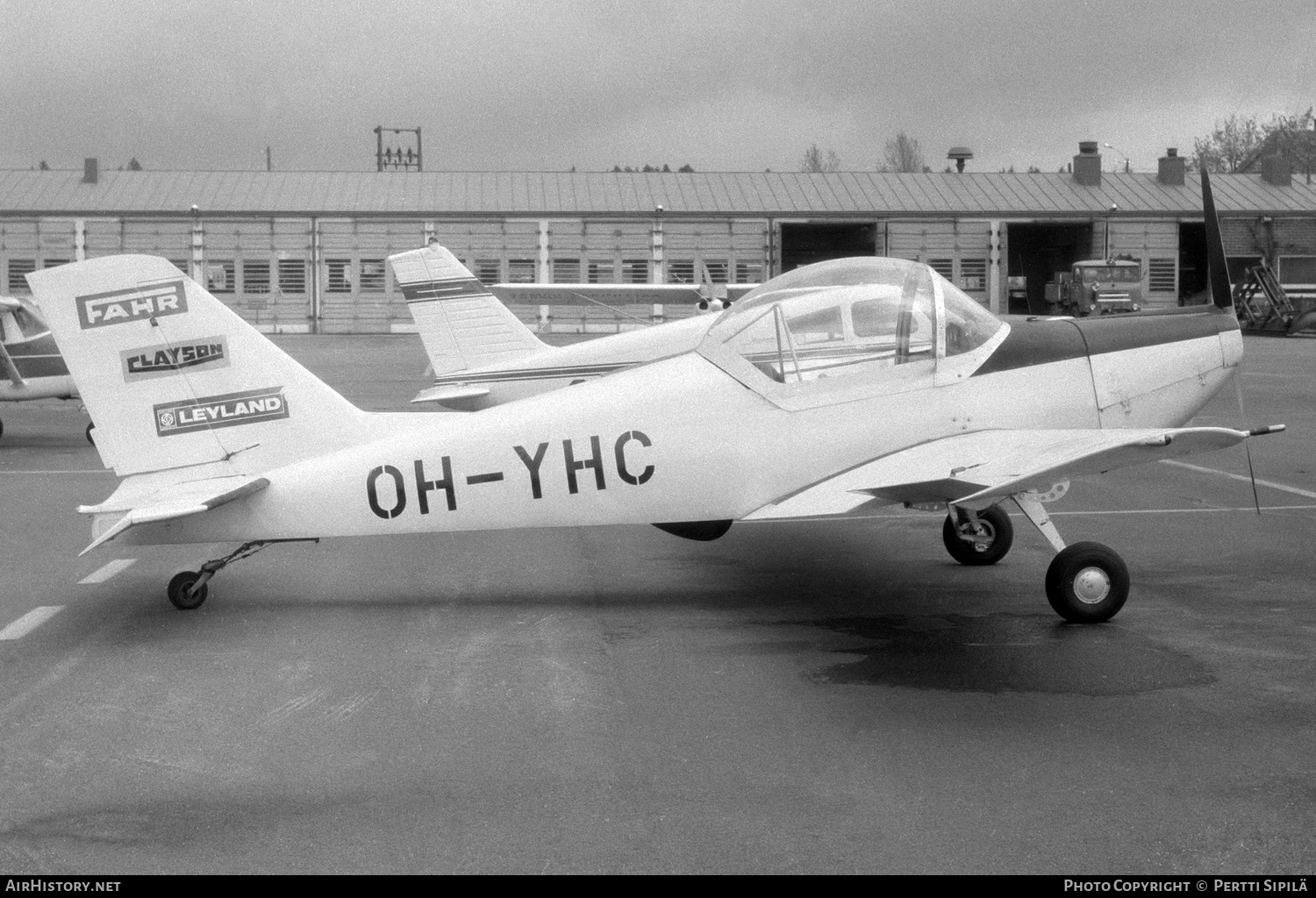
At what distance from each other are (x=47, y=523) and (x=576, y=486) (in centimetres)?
569

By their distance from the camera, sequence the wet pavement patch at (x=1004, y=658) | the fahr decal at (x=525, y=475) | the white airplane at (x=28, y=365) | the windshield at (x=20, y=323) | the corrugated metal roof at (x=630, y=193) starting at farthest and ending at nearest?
1. the corrugated metal roof at (x=630, y=193)
2. the windshield at (x=20, y=323)
3. the white airplane at (x=28, y=365)
4. the fahr decal at (x=525, y=475)
5. the wet pavement patch at (x=1004, y=658)

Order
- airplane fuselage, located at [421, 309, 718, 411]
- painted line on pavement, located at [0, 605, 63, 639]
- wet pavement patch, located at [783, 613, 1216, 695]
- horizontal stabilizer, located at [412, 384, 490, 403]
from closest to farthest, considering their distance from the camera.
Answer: wet pavement patch, located at [783, 613, 1216, 695] < painted line on pavement, located at [0, 605, 63, 639] < airplane fuselage, located at [421, 309, 718, 411] < horizontal stabilizer, located at [412, 384, 490, 403]

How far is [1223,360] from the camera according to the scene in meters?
8.16

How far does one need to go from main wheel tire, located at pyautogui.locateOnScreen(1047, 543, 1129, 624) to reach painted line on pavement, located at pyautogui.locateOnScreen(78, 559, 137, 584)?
581 cm

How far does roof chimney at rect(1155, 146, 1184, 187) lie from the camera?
198ft

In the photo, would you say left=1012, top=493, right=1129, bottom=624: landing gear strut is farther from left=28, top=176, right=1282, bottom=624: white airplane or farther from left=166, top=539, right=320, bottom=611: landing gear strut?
left=166, top=539, right=320, bottom=611: landing gear strut

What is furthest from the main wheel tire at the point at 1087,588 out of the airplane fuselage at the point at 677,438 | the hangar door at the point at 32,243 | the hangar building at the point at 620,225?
the hangar door at the point at 32,243

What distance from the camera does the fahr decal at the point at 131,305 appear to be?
24.7 feet

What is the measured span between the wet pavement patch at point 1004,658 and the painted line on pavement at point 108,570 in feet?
14.8

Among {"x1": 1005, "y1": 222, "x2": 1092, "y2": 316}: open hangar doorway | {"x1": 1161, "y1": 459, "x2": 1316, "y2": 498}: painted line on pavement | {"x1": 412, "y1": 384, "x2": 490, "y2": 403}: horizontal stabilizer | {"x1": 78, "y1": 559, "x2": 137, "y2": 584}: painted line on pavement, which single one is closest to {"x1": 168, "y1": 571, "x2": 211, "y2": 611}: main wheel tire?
{"x1": 78, "y1": 559, "x2": 137, "y2": 584}: painted line on pavement

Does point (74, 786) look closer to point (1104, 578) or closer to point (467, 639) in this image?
point (467, 639)

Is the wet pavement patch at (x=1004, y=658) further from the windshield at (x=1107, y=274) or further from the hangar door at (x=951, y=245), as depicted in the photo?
the hangar door at (x=951, y=245)

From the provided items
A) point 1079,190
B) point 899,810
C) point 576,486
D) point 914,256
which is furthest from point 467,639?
point 1079,190
